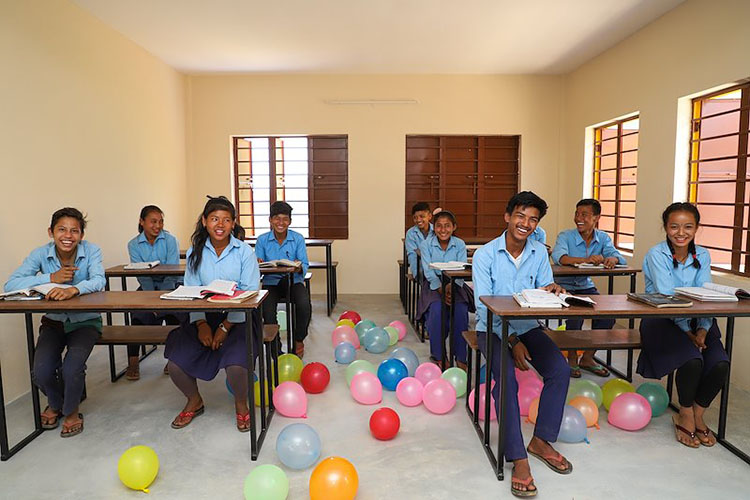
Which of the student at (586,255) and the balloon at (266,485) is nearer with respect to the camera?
the balloon at (266,485)

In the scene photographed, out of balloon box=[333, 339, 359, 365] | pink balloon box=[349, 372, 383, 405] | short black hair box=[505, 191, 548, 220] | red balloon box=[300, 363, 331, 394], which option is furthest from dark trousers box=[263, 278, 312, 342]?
short black hair box=[505, 191, 548, 220]

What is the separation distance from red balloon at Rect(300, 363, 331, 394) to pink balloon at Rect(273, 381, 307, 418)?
0.37 meters

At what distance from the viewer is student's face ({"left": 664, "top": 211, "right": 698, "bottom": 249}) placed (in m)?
3.13

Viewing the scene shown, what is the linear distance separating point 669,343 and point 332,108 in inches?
220

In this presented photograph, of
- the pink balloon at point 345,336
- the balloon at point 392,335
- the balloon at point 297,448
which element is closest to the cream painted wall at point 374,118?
the balloon at point 392,335

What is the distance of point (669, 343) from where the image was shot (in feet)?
10.0

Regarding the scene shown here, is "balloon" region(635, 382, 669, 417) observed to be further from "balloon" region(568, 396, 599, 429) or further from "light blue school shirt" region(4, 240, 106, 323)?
"light blue school shirt" region(4, 240, 106, 323)

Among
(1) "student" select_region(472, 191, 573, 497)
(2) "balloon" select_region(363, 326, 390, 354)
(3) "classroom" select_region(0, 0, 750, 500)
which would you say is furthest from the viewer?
(2) "balloon" select_region(363, 326, 390, 354)

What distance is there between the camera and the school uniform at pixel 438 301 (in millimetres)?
4141

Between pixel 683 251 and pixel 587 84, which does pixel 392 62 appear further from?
pixel 683 251

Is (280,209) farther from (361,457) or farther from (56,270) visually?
(361,457)

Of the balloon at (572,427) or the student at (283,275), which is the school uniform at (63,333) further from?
the balloon at (572,427)

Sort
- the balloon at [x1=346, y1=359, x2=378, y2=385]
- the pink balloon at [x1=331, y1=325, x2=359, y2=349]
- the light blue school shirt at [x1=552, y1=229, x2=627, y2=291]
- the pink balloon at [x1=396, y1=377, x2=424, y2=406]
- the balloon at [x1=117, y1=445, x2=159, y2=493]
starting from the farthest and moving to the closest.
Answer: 1. the pink balloon at [x1=331, y1=325, x2=359, y2=349]
2. the light blue school shirt at [x1=552, y1=229, x2=627, y2=291]
3. the balloon at [x1=346, y1=359, x2=378, y2=385]
4. the pink balloon at [x1=396, y1=377, x2=424, y2=406]
5. the balloon at [x1=117, y1=445, x2=159, y2=493]

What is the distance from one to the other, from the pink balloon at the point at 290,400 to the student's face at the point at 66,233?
5.07 ft
